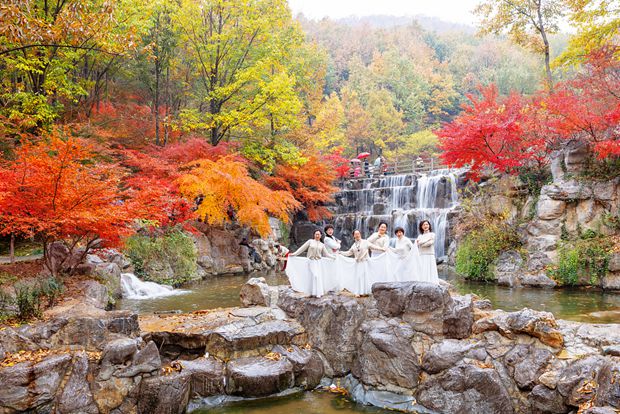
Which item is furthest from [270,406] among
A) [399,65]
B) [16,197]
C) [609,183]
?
[399,65]

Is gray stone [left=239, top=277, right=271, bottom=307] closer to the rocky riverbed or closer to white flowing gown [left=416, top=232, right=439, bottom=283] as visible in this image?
the rocky riverbed

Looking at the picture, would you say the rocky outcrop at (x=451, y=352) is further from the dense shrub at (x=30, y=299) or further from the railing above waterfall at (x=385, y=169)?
the railing above waterfall at (x=385, y=169)

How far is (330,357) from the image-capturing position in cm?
759

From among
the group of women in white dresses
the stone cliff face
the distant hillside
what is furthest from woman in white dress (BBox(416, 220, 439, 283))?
the distant hillside

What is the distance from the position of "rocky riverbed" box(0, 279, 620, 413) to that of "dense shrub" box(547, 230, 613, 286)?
6.74 m

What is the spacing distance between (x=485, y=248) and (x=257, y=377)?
36.3 ft

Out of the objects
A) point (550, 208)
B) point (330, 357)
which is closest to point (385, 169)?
point (550, 208)

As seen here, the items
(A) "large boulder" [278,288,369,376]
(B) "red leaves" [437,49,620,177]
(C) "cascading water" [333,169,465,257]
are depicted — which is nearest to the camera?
(A) "large boulder" [278,288,369,376]

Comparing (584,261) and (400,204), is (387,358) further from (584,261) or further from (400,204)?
(400,204)

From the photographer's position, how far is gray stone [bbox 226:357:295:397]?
6.64m

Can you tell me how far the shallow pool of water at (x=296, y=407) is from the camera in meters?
6.29

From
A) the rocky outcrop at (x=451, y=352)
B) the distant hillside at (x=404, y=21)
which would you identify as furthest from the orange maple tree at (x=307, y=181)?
the distant hillside at (x=404, y=21)

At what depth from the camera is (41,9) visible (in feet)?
42.2

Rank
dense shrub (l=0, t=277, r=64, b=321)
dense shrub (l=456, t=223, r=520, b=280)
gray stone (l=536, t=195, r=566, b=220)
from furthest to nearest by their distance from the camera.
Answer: dense shrub (l=456, t=223, r=520, b=280) → gray stone (l=536, t=195, r=566, b=220) → dense shrub (l=0, t=277, r=64, b=321)
